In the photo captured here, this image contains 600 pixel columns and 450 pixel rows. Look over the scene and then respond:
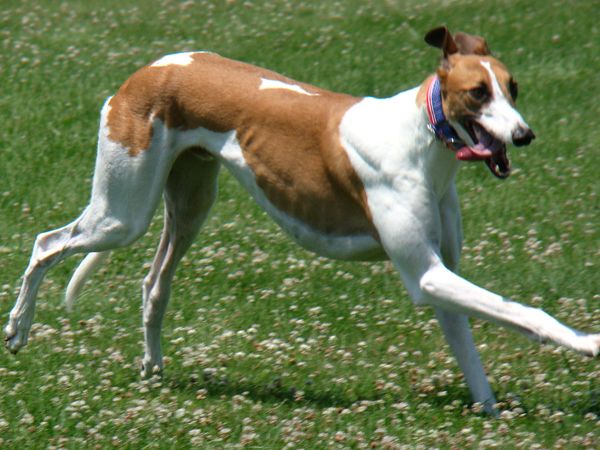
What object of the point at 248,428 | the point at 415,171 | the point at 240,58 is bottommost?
the point at 240,58

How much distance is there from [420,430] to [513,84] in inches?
59.8

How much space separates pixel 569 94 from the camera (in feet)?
37.2

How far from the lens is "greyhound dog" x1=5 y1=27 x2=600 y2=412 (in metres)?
5.49

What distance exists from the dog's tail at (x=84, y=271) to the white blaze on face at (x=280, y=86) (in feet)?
4.40

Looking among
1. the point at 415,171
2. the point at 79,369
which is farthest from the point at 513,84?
the point at 79,369

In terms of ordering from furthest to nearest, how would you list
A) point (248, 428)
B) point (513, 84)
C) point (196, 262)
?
point (196, 262) → point (248, 428) → point (513, 84)

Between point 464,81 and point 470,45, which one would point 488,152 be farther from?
point 470,45

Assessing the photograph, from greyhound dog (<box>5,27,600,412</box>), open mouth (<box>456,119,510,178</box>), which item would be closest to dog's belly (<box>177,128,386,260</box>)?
greyhound dog (<box>5,27,600,412</box>)

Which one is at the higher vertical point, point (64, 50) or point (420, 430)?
point (420, 430)

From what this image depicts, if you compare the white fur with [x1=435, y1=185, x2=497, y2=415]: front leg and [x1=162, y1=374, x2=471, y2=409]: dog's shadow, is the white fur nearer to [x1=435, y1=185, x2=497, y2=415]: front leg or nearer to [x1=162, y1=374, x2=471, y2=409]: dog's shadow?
[x1=435, y1=185, x2=497, y2=415]: front leg

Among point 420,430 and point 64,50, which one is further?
point 64,50

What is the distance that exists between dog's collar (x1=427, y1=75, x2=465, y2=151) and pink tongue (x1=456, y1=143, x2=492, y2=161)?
4.0 inches

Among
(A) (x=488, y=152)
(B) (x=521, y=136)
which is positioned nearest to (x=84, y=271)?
(A) (x=488, y=152)

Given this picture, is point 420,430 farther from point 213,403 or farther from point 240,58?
point 240,58
